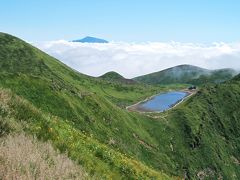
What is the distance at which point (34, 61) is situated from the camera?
166875 mm

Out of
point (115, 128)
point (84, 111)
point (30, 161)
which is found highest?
point (30, 161)

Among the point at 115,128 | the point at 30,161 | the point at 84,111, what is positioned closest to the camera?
the point at 30,161

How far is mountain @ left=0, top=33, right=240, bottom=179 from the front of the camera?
652 inches

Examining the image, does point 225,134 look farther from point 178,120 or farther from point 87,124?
point 87,124

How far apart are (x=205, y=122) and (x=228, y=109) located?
20.7 m

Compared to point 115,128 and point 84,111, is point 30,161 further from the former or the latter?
point 115,128

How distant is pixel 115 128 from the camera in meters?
68.1

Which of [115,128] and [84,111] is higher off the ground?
[84,111]

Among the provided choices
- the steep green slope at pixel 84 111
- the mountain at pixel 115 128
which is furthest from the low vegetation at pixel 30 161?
the steep green slope at pixel 84 111

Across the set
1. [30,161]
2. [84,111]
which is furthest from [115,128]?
[30,161]

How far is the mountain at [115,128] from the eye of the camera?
16562 mm

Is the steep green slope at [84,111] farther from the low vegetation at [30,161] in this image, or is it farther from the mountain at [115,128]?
the low vegetation at [30,161]

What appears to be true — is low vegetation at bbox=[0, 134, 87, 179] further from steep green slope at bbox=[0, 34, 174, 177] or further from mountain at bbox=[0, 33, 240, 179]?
steep green slope at bbox=[0, 34, 174, 177]

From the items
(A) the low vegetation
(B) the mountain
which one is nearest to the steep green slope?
(B) the mountain
